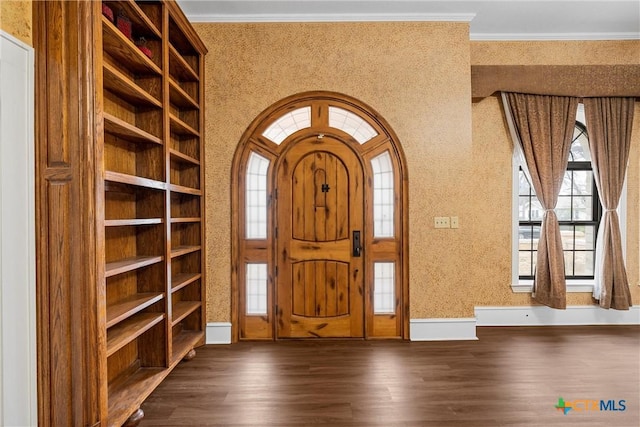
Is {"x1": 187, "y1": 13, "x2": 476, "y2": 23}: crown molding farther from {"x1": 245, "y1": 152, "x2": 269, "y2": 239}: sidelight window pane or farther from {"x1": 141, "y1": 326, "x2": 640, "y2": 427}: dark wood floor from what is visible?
{"x1": 141, "y1": 326, "x2": 640, "y2": 427}: dark wood floor

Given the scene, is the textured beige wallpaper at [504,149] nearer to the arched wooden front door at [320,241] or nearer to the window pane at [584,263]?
the window pane at [584,263]

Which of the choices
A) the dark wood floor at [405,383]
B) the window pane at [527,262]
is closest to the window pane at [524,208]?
the window pane at [527,262]

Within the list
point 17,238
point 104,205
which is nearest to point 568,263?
point 104,205

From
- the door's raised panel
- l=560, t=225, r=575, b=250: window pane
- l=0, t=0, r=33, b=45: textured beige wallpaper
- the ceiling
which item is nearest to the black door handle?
the door's raised panel

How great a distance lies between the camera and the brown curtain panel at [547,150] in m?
4.14

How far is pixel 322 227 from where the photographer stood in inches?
154

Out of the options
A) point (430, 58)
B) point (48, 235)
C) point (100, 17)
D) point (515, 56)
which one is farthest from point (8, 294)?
point (515, 56)

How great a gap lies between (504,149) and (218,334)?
3590 millimetres

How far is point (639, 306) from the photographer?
172 inches

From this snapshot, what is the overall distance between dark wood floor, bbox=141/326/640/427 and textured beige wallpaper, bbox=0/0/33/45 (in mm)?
2236

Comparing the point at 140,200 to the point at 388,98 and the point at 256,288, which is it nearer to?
the point at 256,288

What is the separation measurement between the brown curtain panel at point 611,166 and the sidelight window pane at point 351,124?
2.41 meters

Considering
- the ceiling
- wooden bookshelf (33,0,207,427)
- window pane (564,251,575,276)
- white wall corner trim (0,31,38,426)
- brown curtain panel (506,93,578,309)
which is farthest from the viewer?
window pane (564,251,575,276)

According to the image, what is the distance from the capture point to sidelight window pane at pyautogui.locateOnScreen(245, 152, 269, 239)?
3.94 metres
